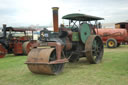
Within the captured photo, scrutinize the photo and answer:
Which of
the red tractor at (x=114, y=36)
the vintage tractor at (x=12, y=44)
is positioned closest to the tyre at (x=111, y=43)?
the red tractor at (x=114, y=36)

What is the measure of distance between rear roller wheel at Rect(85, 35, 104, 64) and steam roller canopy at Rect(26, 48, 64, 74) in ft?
5.07

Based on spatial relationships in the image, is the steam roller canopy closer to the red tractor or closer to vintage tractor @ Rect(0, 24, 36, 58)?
vintage tractor @ Rect(0, 24, 36, 58)

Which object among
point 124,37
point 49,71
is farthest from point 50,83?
point 124,37

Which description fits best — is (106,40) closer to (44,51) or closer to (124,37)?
(124,37)

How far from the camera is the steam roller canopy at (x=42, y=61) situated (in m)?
4.77

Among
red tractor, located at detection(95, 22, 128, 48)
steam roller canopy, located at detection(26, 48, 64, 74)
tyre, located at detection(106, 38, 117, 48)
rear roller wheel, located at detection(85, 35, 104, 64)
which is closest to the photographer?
steam roller canopy, located at detection(26, 48, 64, 74)

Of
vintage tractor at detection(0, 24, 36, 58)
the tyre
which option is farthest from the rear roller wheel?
the tyre

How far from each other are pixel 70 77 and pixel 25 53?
22.1ft

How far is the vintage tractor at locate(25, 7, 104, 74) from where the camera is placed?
4.91 meters

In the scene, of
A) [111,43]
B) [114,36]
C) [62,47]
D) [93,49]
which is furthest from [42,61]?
[114,36]

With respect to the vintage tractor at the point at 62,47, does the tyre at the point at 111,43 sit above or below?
below

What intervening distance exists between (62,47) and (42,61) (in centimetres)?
97

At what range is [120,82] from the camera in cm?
417

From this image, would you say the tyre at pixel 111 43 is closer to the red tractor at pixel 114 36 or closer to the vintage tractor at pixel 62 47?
the red tractor at pixel 114 36
